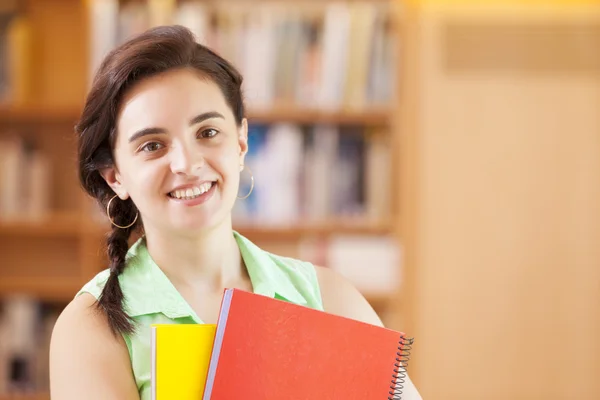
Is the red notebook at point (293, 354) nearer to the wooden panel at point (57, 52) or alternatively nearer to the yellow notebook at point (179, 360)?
the yellow notebook at point (179, 360)

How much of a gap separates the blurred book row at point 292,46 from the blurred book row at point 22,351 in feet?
3.19

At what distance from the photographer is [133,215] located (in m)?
1.30

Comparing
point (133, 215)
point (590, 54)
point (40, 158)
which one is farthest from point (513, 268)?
point (133, 215)

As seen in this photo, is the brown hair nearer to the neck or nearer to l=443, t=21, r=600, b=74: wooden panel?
the neck

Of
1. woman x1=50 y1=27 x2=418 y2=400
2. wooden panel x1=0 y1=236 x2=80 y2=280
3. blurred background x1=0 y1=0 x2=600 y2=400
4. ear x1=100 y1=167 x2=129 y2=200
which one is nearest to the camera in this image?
woman x1=50 y1=27 x2=418 y2=400

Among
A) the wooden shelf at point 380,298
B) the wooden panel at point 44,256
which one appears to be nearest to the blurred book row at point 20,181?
the wooden panel at point 44,256

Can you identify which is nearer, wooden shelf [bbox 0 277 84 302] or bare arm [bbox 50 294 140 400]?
bare arm [bbox 50 294 140 400]

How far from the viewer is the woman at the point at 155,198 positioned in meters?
1.09

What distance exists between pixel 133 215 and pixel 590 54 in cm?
260

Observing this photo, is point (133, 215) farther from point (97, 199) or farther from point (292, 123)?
point (292, 123)

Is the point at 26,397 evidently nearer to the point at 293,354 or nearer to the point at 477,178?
the point at 477,178

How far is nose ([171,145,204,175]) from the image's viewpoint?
1.11 meters

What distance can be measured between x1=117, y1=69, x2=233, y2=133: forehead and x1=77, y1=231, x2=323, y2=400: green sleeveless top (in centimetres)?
20

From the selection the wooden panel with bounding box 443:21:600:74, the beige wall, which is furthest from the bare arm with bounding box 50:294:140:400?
the wooden panel with bounding box 443:21:600:74
